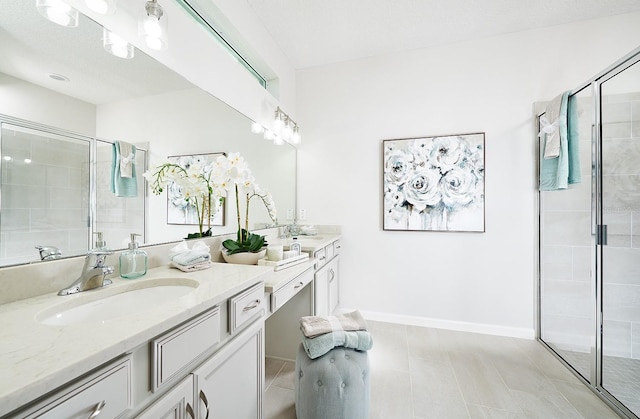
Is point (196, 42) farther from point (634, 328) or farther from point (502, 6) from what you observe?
point (634, 328)

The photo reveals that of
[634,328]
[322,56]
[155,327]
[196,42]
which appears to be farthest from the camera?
[322,56]

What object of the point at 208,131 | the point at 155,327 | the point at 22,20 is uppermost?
the point at 22,20

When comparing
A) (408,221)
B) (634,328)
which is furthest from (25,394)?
(634,328)

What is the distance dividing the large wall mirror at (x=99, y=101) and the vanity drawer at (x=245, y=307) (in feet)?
1.91

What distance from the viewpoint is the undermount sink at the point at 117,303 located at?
0.74m

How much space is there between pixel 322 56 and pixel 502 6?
155 centimetres

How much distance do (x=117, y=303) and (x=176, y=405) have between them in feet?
1.38

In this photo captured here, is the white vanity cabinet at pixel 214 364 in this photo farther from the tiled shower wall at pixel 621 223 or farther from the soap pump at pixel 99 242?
the tiled shower wall at pixel 621 223

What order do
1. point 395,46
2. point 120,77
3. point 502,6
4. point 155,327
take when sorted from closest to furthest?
point 155,327, point 120,77, point 502,6, point 395,46

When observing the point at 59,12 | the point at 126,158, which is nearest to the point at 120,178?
the point at 126,158

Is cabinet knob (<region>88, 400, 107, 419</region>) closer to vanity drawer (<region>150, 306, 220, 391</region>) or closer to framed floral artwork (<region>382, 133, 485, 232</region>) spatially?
vanity drawer (<region>150, 306, 220, 391</region>)

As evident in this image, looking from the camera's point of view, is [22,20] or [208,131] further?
[208,131]

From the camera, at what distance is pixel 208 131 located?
1556 millimetres

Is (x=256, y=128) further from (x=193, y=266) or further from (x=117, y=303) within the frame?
(x=117, y=303)
